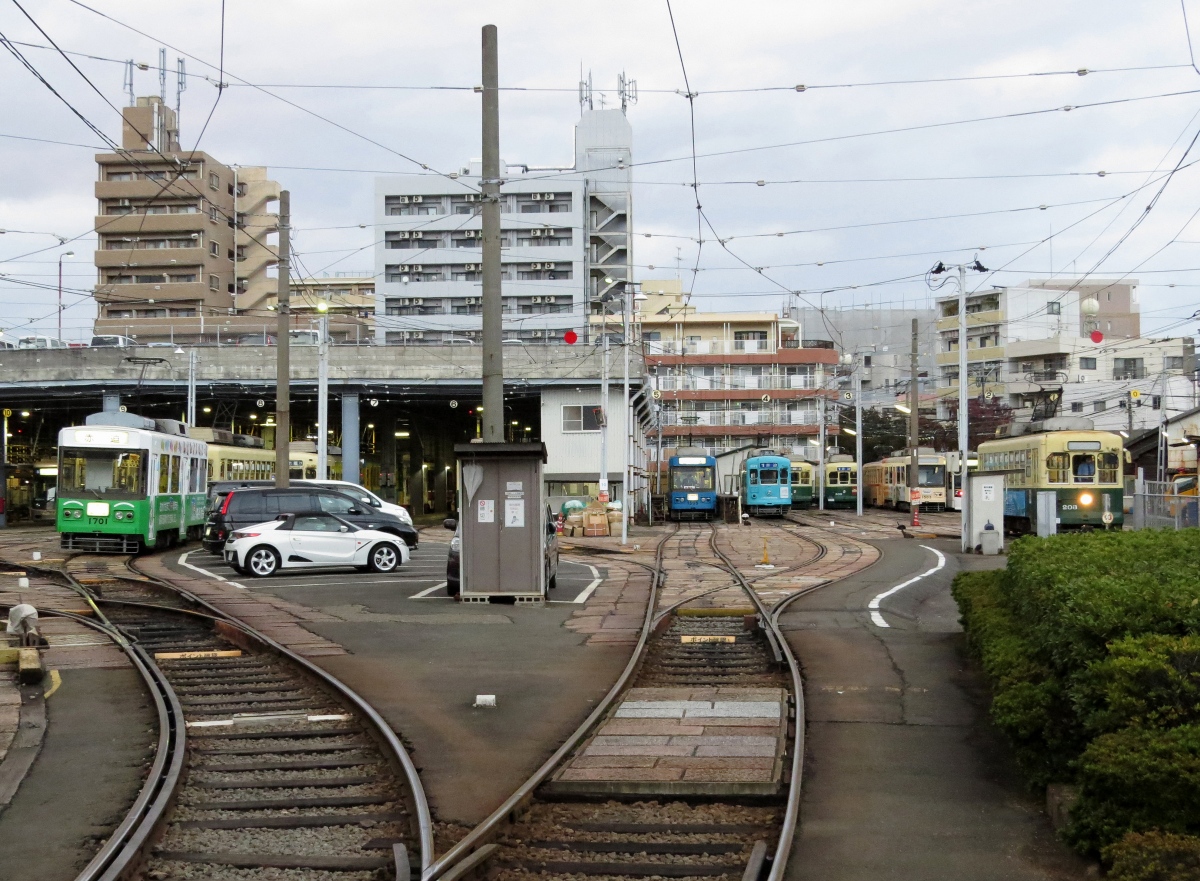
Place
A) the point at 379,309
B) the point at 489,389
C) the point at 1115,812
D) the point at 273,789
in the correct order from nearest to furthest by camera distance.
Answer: the point at 1115,812 → the point at 273,789 → the point at 489,389 → the point at 379,309

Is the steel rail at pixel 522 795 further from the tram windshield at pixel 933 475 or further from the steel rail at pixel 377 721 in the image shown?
the tram windshield at pixel 933 475

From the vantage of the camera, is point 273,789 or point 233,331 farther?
point 233,331

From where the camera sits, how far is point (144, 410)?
59.0 m

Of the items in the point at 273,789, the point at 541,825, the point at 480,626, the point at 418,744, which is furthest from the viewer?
the point at 480,626

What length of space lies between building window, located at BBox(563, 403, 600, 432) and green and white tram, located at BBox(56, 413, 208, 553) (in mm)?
21219

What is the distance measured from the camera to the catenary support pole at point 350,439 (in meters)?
48.6

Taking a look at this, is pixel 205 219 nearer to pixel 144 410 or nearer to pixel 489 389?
pixel 144 410

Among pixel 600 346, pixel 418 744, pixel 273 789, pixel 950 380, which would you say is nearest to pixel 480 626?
pixel 418 744

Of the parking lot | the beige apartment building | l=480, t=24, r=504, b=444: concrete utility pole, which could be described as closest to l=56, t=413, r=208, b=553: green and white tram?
the parking lot

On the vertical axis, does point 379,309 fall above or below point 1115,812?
above

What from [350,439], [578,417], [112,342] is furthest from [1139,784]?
[112,342]

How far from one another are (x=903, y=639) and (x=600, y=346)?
34838mm

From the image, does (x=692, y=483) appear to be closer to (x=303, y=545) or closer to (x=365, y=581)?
(x=303, y=545)

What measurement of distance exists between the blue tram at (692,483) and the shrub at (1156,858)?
4889 centimetres
